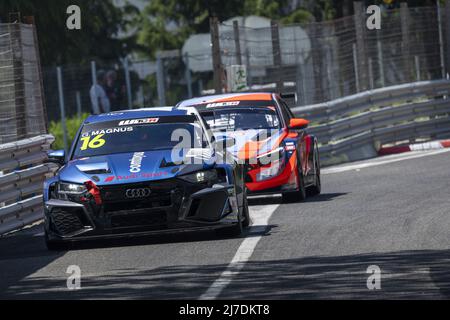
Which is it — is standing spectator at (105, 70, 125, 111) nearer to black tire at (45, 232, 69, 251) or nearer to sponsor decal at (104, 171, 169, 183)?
black tire at (45, 232, 69, 251)

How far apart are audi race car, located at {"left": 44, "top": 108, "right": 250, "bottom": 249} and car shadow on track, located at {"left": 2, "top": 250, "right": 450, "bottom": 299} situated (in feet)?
5.92

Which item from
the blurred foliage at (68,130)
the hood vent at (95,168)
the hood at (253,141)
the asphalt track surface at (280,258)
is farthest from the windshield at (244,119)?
the blurred foliage at (68,130)

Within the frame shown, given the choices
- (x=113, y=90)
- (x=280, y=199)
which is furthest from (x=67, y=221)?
(x=113, y=90)

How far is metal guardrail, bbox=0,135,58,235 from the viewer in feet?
49.8

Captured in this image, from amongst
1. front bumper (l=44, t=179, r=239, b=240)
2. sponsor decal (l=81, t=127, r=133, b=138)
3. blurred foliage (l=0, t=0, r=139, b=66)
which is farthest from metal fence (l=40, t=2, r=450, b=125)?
front bumper (l=44, t=179, r=239, b=240)

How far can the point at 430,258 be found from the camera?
34.4 feet

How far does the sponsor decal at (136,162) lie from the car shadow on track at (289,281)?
214 centimetres

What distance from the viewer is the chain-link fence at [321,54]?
82.1 ft

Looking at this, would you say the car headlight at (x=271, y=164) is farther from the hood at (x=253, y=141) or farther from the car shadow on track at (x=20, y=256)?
the car shadow on track at (x=20, y=256)

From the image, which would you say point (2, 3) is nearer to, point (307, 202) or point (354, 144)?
point (354, 144)

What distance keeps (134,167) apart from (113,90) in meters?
17.1

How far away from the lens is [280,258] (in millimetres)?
10906
